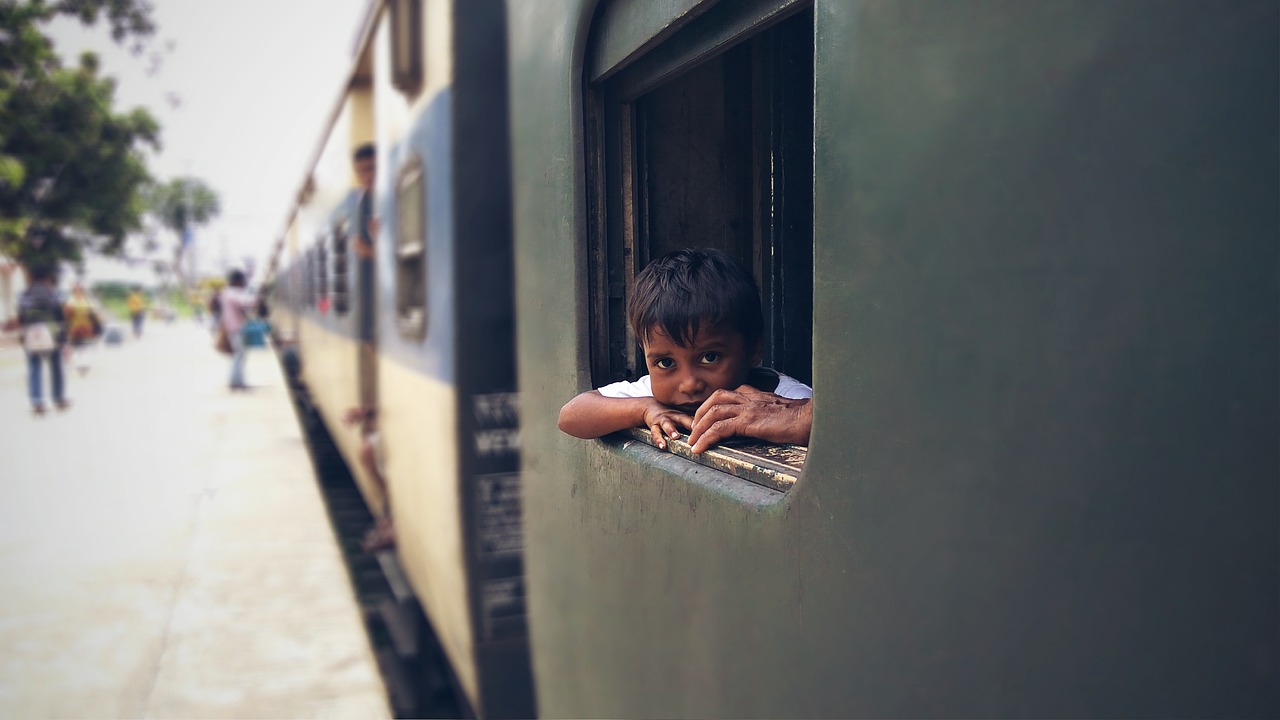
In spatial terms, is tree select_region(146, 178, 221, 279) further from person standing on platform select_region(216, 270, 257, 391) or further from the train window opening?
the train window opening

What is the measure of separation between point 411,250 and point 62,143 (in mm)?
25196

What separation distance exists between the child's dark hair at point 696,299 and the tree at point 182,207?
65705mm

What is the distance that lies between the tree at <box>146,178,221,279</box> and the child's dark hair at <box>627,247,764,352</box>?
65705mm

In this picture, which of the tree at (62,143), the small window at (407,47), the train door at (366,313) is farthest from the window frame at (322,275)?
the tree at (62,143)

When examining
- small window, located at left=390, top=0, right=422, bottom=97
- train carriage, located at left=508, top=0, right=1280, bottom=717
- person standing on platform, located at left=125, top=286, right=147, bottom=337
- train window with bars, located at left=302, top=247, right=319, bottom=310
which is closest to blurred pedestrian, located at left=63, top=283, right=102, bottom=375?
train window with bars, located at left=302, top=247, right=319, bottom=310

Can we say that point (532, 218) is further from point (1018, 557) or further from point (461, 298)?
point (1018, 557)

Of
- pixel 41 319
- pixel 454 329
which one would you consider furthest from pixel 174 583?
pixel 41 319

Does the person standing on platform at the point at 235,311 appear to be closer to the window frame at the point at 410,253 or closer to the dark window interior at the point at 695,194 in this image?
the window frame at the point at 410,253

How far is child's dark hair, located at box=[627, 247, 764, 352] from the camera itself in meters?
1.78

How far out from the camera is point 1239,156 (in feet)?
2.83

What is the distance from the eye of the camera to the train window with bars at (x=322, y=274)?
8230mm

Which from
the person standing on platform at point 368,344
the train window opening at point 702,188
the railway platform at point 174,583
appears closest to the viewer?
the train window opening at point 702,188

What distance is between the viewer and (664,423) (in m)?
1.89

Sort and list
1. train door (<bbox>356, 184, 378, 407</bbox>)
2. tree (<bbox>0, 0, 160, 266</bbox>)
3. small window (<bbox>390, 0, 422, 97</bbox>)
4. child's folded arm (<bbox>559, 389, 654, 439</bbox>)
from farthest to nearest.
A: tree (<bbox>0, 0, 160, 266</bbox>) → train door (<bbox>356, 184, 378, 407</bbox>) → small window (<bbox>390, 0, 422, 97</bbox>) → child's folded arm (<bbox>559, 389, 654, 439</bbox>)
